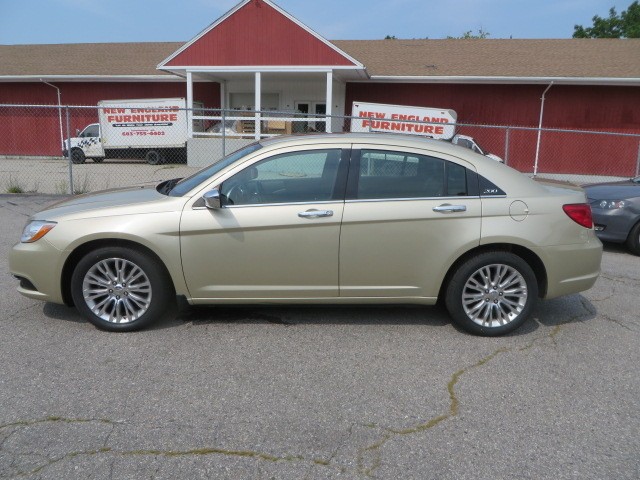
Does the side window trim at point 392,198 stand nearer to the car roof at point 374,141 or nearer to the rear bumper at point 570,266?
the car roof at point 374,141

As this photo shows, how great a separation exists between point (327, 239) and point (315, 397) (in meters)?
1.29

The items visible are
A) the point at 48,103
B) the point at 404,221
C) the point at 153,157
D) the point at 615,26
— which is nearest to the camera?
the point at 404,221

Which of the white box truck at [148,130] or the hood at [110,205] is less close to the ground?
the white box truck at [148,130]

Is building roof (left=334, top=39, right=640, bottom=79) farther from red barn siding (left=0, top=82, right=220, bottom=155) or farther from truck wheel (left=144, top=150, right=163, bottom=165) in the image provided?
truck wheel (left=144, top=150, right=163, bottom=165)

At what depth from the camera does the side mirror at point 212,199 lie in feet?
13.2

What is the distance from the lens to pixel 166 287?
13.8ft

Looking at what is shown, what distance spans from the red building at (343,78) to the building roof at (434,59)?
0.06m

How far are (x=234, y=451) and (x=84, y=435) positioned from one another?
855 mm

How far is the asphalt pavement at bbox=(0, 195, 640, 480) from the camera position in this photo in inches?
106

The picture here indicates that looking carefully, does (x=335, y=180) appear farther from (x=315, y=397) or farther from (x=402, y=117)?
(x=402, y=117)

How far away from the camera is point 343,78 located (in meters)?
21.0

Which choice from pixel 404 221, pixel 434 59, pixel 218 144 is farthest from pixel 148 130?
pixel 404 221

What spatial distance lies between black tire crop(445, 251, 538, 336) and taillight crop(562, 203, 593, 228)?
22.2 inches

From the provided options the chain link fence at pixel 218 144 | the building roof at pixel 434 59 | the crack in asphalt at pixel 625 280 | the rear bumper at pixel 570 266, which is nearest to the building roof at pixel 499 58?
the building roof at pixel 434 59
